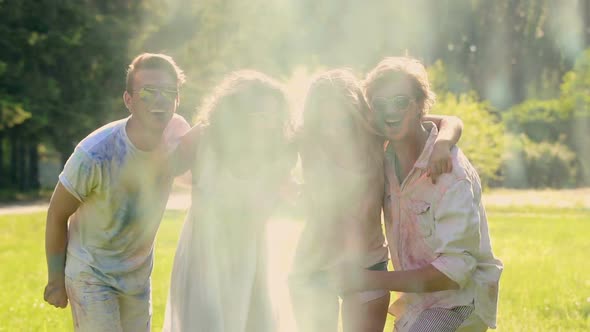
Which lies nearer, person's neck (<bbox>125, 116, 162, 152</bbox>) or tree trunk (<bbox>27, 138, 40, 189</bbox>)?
person's neck (<bbox>125, 116, 162, 152</bbox>)

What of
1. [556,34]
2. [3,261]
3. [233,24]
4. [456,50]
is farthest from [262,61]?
[3,261]

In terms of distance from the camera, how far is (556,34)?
164ft

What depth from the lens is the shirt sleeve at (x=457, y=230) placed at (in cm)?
445

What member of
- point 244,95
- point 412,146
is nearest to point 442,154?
point 412,146

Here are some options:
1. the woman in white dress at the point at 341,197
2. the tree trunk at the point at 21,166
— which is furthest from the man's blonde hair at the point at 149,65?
the tree trunk at the point at 21,166

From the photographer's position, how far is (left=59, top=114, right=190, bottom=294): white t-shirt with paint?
16.1ft

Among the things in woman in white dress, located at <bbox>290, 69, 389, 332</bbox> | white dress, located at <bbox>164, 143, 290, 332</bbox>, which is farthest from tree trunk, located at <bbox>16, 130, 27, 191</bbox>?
woman in white dress, located at <bbox>290, 69, 389, 332</bbox>

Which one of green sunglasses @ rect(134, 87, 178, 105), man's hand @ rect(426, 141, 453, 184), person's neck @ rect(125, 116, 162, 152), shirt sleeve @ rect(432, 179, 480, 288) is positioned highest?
green sunglasses @ rect(134, 87, 178, 105)

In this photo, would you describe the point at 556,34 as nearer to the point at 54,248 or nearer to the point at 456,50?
the point at 456,50

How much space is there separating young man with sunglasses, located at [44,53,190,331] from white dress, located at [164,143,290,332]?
0.31 m

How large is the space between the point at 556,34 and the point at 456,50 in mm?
5836

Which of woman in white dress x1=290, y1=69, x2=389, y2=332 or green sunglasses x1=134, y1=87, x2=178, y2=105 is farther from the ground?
green sunglasses x1=134, y1=87, x2=178, y2=105

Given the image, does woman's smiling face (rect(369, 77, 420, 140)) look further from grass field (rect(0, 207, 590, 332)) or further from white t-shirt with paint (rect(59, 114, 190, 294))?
grass field (rect(0, 207, 590, 332))

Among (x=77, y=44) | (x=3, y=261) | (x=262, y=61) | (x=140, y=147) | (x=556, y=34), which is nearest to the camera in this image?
(x=140, y=147)
